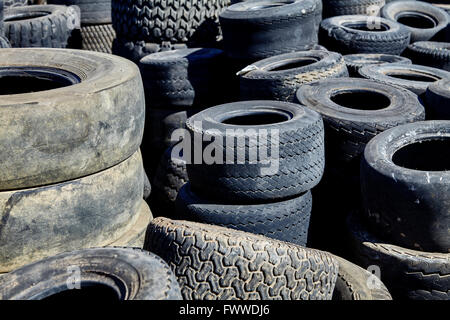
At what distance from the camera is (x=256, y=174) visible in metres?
2.91

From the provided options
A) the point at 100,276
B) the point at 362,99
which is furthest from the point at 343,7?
the point at 100,276

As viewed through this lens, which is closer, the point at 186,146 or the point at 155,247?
the point at 155,247

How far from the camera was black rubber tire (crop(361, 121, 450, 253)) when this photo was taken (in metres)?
2.66

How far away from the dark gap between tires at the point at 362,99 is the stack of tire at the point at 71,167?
5.57 ft

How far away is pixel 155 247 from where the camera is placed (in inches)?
96.7

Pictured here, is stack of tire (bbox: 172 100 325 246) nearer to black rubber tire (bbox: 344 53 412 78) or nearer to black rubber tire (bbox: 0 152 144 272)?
black rubber tire (bbox: 0 152 144 272)

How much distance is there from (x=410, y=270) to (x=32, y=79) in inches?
94.5

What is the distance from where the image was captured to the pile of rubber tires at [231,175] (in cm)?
227

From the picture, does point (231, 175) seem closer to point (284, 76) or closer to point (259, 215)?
point (259, 215)

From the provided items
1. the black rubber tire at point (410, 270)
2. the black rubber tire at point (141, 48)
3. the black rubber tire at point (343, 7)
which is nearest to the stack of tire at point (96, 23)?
the black rubber tire at point (141, 48)

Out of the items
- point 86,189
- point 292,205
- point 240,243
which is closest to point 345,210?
point 292,205

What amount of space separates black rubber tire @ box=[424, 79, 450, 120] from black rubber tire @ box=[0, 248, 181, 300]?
236 centimetres
